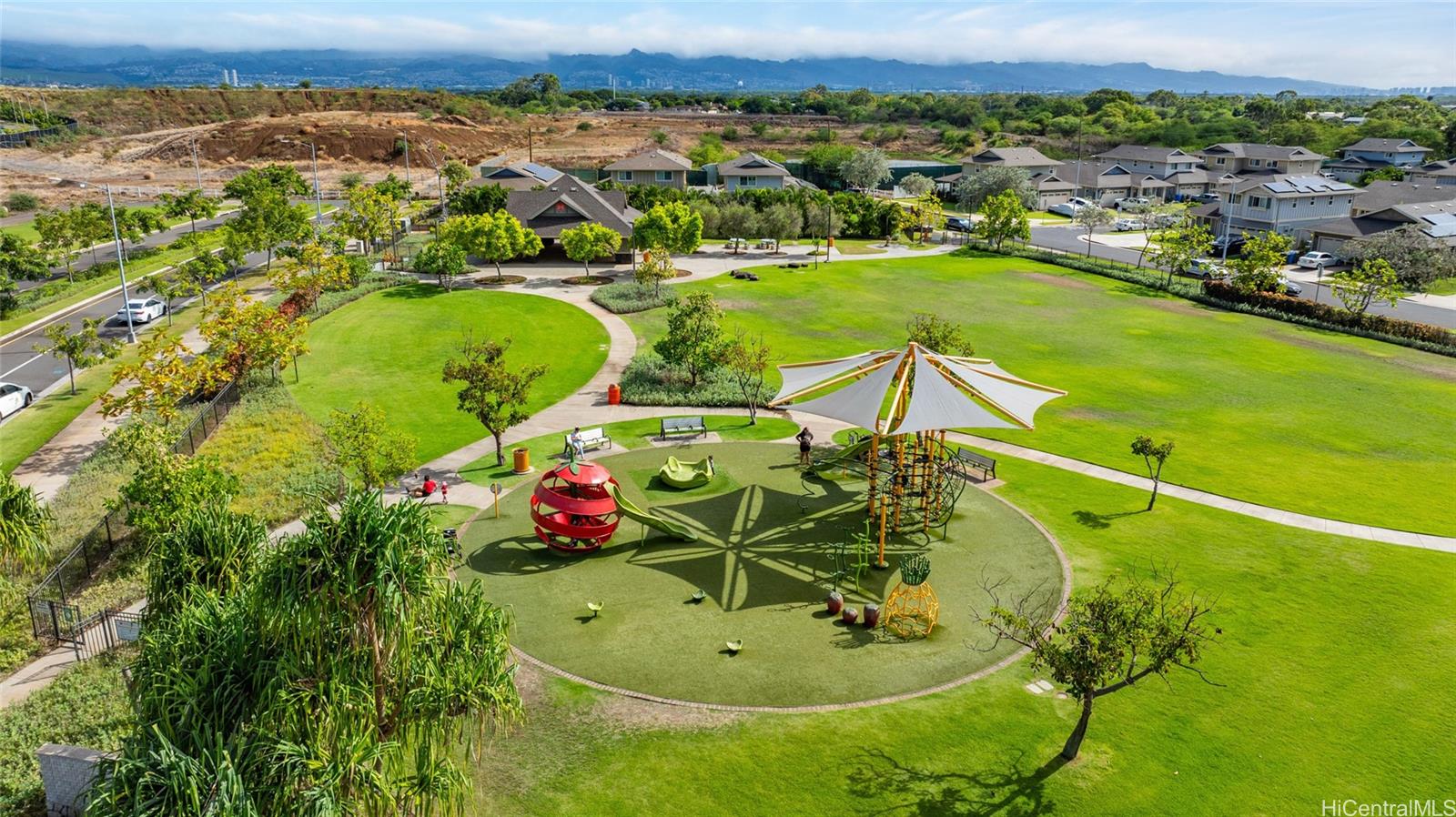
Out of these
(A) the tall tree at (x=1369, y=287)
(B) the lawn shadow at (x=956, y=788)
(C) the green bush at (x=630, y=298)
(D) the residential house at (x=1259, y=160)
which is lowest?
(B) the lawn shadow at (x=956, y=788)

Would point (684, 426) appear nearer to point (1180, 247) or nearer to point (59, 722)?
point (59, 722)

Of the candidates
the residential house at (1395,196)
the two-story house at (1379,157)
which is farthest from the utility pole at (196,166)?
the two-story house at (1379,157)

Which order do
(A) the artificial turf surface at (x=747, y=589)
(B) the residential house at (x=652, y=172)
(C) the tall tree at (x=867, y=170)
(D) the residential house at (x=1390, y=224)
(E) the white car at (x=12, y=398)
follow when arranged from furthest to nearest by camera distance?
Result: 1. (C) the tall tree at (x=867, y=170)
2. (B) the residential house at (x=652, y=172)
3. (D) the residential house at (x=1390, y=224)
4. (E) the white car at (x=12, y=398)
5. (A) the artificial turf surface at (x=747, y=589)

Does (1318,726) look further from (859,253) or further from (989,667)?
(859,253)

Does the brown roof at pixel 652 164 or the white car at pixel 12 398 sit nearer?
the white car at pixel 12 398

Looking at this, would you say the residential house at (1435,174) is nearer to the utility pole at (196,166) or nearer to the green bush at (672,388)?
the green bush at (672,388)

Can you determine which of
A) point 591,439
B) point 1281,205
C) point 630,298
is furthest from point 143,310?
point 1281,205
